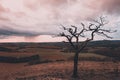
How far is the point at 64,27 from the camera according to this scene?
128 ft

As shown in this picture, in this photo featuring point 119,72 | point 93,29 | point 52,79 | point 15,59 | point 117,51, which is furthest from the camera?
point 117,51

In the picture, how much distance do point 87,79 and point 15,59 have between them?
114 ft

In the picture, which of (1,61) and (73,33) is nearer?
(73,33)

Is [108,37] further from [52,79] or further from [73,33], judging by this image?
[52,79]

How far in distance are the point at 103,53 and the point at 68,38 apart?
4090 cm

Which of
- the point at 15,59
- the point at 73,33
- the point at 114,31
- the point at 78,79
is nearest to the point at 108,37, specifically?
the point at 114,31

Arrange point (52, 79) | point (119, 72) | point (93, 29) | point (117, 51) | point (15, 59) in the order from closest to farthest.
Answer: point (52, 79) < point (93, 29) < point (119, 72) < point (15, 59) < point (117, 51)

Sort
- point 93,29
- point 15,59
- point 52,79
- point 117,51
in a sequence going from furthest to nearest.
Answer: point 117,51
point 15,59
point 93,29
point 52,79

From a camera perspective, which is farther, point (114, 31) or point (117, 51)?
point (117, 51)

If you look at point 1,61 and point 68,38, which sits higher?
point 68,38

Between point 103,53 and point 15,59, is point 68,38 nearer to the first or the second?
point 15,59

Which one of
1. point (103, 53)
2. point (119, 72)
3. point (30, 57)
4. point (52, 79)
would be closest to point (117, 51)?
point (103, 53)

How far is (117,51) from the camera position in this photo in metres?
73.4

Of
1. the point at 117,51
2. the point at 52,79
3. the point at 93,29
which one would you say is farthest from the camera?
the point at 117,51
